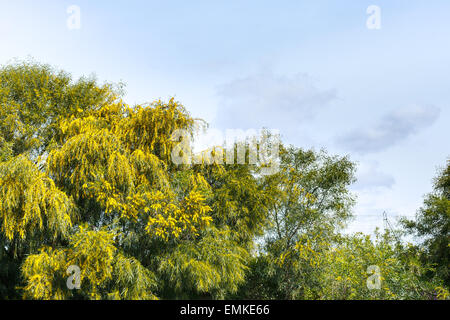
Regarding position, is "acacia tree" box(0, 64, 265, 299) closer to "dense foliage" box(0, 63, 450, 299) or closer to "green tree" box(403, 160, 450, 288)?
"dense foliage" box(0, 63, 450, 299)

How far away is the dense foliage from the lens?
10164mm

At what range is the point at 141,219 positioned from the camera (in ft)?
38.1

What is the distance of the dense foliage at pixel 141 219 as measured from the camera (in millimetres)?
10164

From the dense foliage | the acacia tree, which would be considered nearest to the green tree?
the dense foliage

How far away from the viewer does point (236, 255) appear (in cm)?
1194

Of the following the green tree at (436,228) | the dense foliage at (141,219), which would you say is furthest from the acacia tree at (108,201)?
the green tree at (436,228)

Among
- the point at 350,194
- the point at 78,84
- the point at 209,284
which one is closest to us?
the point at 209,284

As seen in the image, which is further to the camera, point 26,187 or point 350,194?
point 350,194

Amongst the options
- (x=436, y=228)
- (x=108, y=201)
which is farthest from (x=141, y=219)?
(x=436, y=228)

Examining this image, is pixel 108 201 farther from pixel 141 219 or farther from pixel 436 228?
pixel 436 228
